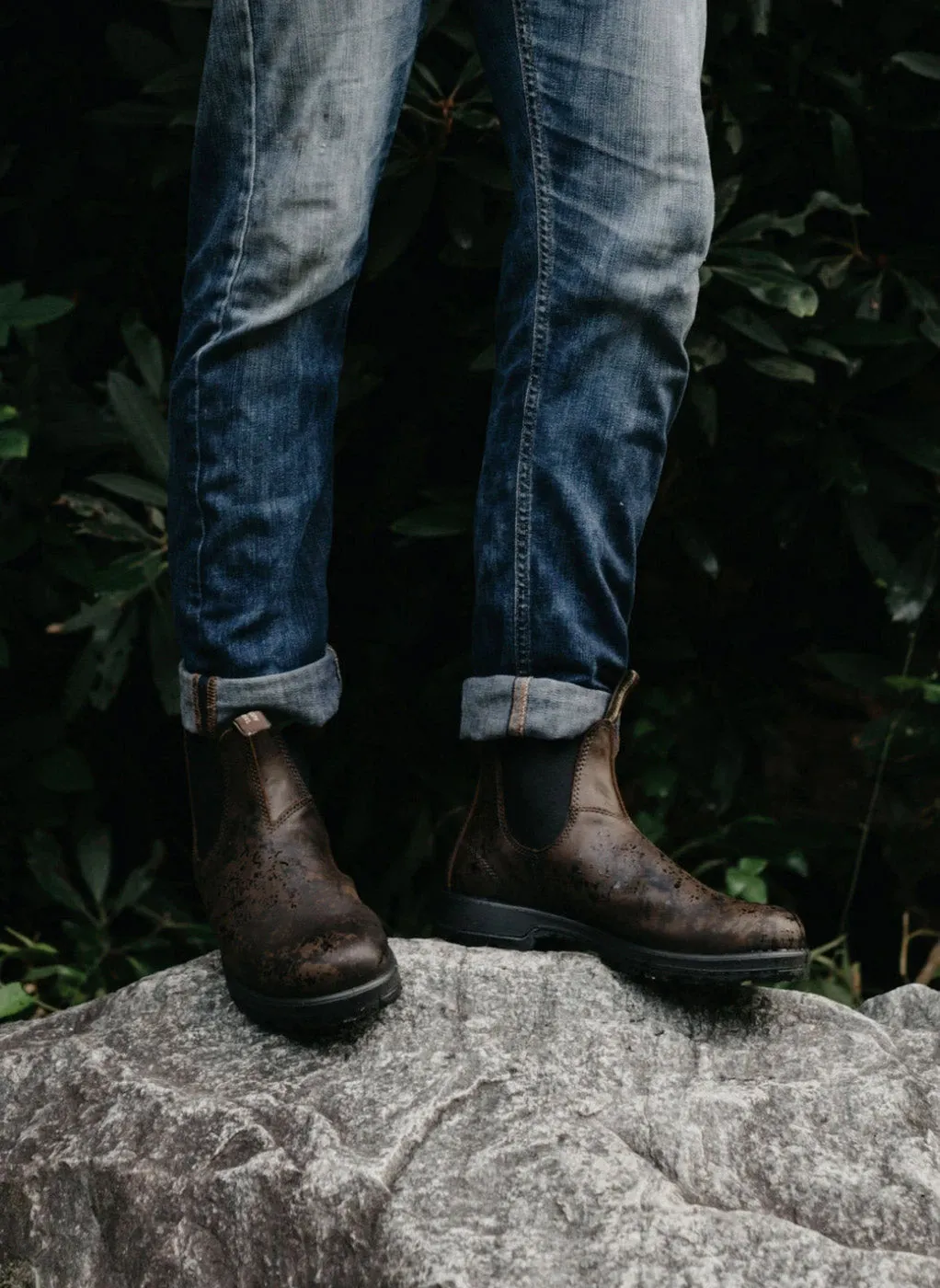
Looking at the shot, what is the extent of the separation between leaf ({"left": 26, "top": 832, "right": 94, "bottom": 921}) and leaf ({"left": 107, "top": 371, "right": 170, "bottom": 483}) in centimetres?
63

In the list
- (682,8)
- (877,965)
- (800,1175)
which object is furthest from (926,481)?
(800,1175)

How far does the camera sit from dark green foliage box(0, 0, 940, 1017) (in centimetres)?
190

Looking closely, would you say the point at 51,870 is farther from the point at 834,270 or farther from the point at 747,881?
the point at 834,270

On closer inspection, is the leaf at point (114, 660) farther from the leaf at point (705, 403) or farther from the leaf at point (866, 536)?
the leaf at point (866, 536)

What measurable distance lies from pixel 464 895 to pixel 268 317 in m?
0.65

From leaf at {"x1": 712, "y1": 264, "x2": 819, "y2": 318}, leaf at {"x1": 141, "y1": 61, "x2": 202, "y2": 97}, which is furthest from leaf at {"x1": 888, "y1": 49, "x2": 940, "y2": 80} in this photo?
leaf at {"x1": 141, "y1": 61, "x2": 202, "y2": 97}

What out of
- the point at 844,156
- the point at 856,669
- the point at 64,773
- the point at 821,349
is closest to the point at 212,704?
the point at 64,773

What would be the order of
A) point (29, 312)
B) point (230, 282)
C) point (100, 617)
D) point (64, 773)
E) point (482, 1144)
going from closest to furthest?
point (482, 1144) < point (230, 282) < point (29, 312) < point (100, 617) < point (64, 773)

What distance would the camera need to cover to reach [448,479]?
2055 millimetres

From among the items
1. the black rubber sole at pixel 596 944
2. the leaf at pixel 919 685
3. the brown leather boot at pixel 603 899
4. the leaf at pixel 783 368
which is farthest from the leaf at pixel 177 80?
the leaf at pixel 919 685

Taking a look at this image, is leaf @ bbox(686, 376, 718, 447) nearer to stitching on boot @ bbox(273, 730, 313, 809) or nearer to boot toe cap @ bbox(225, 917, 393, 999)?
stitching on boot @ bbox(273, 730, 313, 809)

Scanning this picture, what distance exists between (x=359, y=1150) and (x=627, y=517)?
0.66 m

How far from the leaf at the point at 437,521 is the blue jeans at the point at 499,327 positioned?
1.91 ft

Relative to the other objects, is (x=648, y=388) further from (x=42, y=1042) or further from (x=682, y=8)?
(x=42, y=1042)
